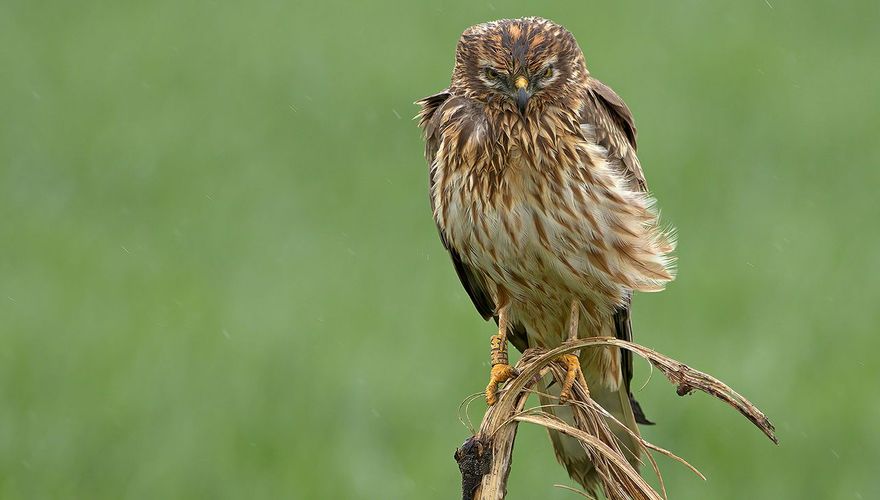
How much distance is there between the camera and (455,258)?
5.65 meters

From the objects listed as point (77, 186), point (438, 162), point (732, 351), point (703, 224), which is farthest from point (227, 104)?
point (438, 162)

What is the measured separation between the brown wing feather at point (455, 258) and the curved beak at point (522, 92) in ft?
1.51

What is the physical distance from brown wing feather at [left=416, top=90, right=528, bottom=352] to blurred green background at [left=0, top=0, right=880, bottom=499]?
75.4 inches

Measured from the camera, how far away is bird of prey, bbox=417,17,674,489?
515 centimetres

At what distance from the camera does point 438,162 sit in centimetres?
545

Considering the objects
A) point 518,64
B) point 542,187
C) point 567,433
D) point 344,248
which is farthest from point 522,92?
point 344,248

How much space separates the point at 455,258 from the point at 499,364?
669mm

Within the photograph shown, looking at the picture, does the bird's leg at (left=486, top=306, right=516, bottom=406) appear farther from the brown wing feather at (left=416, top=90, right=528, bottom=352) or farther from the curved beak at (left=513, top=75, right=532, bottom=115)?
the curved beak at (left=513, top=75, right=532, bottom=115)

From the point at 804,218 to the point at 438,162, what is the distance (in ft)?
17.5

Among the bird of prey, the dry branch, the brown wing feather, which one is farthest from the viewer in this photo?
the brown wing feather

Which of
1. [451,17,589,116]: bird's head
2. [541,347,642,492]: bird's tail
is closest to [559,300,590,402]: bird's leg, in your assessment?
[541,347,642,492]: bird's tail

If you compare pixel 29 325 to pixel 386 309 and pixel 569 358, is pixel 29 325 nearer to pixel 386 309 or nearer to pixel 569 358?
pixel 386 309

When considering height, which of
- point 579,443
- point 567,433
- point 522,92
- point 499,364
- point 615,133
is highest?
point 522,92

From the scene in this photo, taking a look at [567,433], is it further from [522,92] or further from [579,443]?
[522,92]
